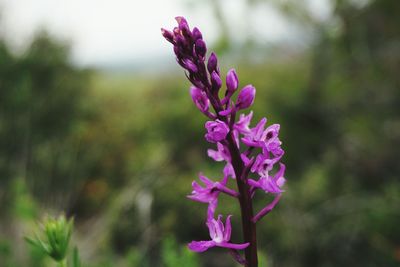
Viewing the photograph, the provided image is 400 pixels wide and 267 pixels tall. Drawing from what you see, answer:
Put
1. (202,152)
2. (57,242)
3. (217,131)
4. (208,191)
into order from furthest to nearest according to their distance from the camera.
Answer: (202,152) < (57,242) < (208,191) < (217,131)

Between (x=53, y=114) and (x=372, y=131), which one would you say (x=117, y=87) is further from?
(x=372, y=131)

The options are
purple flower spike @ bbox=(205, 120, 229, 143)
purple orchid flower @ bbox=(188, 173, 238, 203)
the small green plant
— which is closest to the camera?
purple flower spike @ bbox=(205, 120, 229, 143)

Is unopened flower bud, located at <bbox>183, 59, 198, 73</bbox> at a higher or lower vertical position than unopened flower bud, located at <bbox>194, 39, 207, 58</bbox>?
lower

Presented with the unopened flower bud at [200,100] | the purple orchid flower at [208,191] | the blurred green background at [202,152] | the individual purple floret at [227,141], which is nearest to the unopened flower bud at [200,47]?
the individual purple floret at [227,141]

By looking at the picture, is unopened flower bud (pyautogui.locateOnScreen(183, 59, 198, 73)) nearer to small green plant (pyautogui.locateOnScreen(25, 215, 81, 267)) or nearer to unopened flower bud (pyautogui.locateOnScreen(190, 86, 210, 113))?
unopened flower bud (pyautogui.locateOnScreen(190, 86, 210, 113))

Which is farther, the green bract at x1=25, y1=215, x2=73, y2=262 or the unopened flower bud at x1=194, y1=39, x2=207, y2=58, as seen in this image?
the green bract at x1=25, y1=215, x2=73, y2=262

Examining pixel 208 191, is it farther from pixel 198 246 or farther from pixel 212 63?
pixel 212 63

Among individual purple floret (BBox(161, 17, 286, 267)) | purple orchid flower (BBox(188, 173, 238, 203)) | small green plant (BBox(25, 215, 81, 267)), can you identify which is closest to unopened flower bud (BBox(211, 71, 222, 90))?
individual purple floret (BBox(161, 17, 286, 267))

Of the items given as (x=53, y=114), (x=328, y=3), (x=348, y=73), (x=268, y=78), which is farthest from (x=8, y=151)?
(x=348, y=73)

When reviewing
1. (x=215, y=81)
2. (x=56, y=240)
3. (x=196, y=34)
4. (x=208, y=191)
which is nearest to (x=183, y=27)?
(x=196, y=34)
